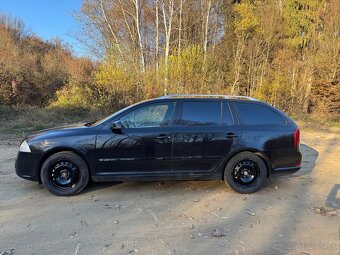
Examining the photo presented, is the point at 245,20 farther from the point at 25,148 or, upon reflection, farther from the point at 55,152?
the point at 25,148

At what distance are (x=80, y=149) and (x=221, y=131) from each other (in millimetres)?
2323

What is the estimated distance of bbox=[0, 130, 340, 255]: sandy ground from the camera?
12.9ft

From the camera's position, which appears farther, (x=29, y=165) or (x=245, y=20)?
(x=245, y=20)

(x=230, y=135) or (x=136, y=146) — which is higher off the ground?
(x=230, y=135)

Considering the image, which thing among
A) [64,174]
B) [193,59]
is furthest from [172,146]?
[193,59]

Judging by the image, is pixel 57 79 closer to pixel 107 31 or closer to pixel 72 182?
pixel 107 31

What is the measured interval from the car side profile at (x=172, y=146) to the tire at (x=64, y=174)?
15mm

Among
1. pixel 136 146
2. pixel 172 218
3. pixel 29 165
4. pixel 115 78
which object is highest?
pixel 115 78

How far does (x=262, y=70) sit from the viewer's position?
792 inches

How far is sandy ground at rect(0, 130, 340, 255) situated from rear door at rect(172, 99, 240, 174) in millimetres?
530

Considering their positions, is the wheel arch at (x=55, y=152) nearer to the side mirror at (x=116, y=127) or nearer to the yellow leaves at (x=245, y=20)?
the side mirror at (x=116, y=127)

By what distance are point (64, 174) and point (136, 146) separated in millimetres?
1251

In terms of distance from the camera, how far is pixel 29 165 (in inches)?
218

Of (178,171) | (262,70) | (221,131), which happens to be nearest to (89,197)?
(178,171)
